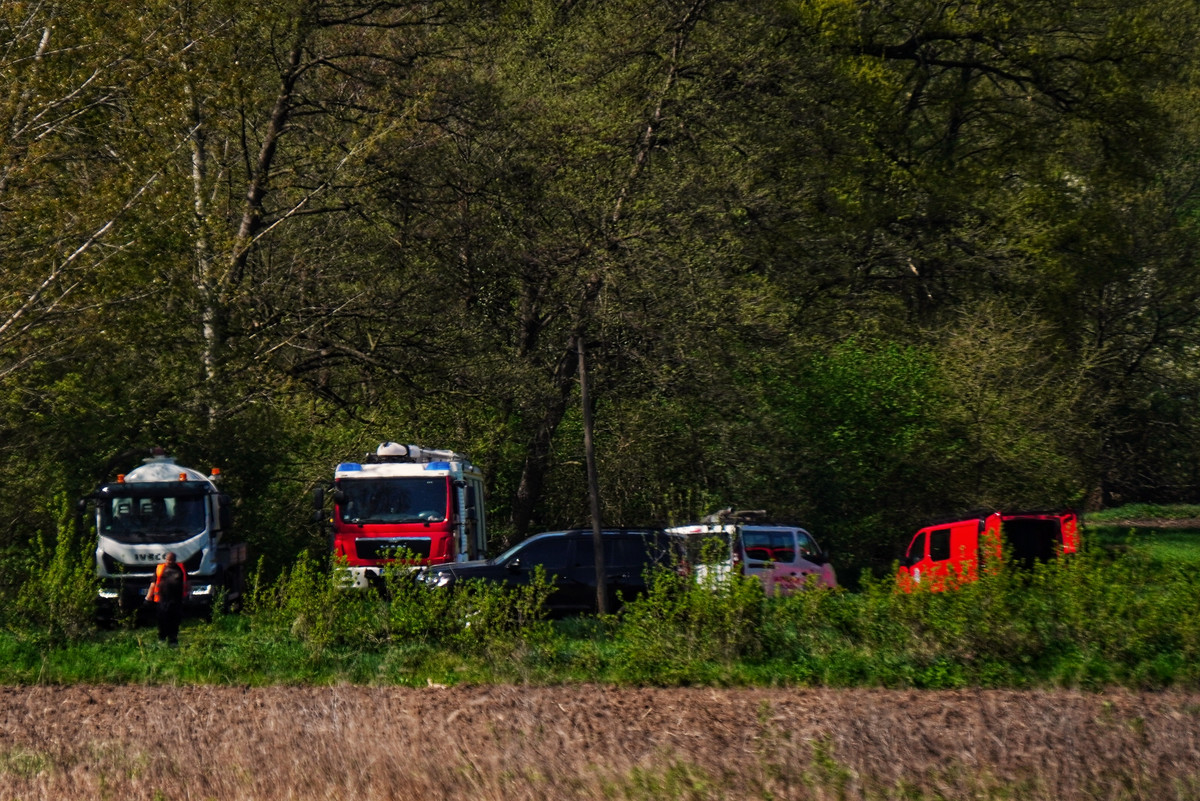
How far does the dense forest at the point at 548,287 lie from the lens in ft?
83.0

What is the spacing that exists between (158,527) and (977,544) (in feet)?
43.8

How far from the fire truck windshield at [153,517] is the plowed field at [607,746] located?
28.1 ft

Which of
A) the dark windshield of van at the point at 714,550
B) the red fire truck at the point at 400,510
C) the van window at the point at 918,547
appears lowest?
the van window at the point at 918,547

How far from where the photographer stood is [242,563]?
24.8 meters

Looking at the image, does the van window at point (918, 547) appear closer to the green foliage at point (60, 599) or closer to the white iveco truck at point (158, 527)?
the white iveco truck at point (158, 527)

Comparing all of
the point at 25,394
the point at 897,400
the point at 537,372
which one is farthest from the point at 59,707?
the point at 897,400

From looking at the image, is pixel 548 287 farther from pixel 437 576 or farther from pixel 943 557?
pixel 437 576

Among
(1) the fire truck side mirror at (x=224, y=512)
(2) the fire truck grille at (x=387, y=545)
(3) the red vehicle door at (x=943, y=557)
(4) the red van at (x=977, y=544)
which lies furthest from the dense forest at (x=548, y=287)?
(4) the red van at (x=977, y=544)

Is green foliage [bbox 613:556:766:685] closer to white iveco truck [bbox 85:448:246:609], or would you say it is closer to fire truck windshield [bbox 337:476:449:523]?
fire truck windshield [bbox 337:476:449:523]

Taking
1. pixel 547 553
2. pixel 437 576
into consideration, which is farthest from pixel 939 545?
pixel 437 576

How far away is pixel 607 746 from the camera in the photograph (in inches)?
423

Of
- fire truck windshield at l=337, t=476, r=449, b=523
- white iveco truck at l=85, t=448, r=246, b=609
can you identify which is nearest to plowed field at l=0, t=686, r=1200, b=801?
white iveco truck at l=85, t=448, r=246, b=609

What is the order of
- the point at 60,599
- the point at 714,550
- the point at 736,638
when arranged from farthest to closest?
the point at 60,599
the point at 714,550
the point at 736,638

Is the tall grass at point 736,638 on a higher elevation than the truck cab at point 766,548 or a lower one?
lower
